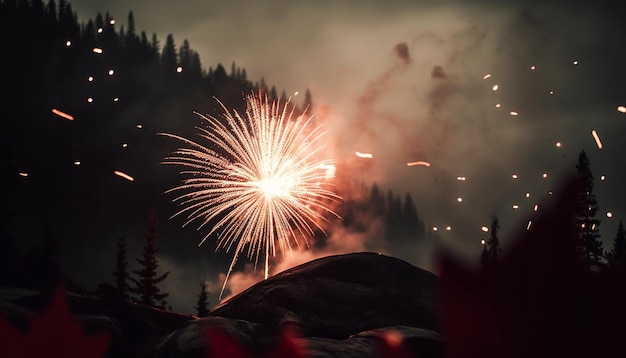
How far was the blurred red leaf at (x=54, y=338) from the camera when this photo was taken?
2.32 feet

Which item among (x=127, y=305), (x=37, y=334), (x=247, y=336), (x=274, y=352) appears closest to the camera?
(x=274, y=352)

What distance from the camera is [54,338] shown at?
2.37 ft

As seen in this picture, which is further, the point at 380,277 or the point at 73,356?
the point at 380,277

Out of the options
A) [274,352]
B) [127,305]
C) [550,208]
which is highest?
[127,305]

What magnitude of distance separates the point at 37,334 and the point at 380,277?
16679mm

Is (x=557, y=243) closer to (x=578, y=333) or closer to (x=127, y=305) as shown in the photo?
(x=578, y=333)

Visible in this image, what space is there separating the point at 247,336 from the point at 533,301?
12880 mm

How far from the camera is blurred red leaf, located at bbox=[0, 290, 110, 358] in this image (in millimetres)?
708

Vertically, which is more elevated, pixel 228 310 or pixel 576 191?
pixel 228 310

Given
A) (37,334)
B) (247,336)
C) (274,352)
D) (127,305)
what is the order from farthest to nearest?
(127,305), (247,336), (37,334), (274,352)

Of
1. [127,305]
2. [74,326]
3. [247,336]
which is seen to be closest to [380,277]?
[247,336]

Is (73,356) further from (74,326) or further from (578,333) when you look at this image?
(578,333)

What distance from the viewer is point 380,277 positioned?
17125mm

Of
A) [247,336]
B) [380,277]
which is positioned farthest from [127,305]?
[380,277]
